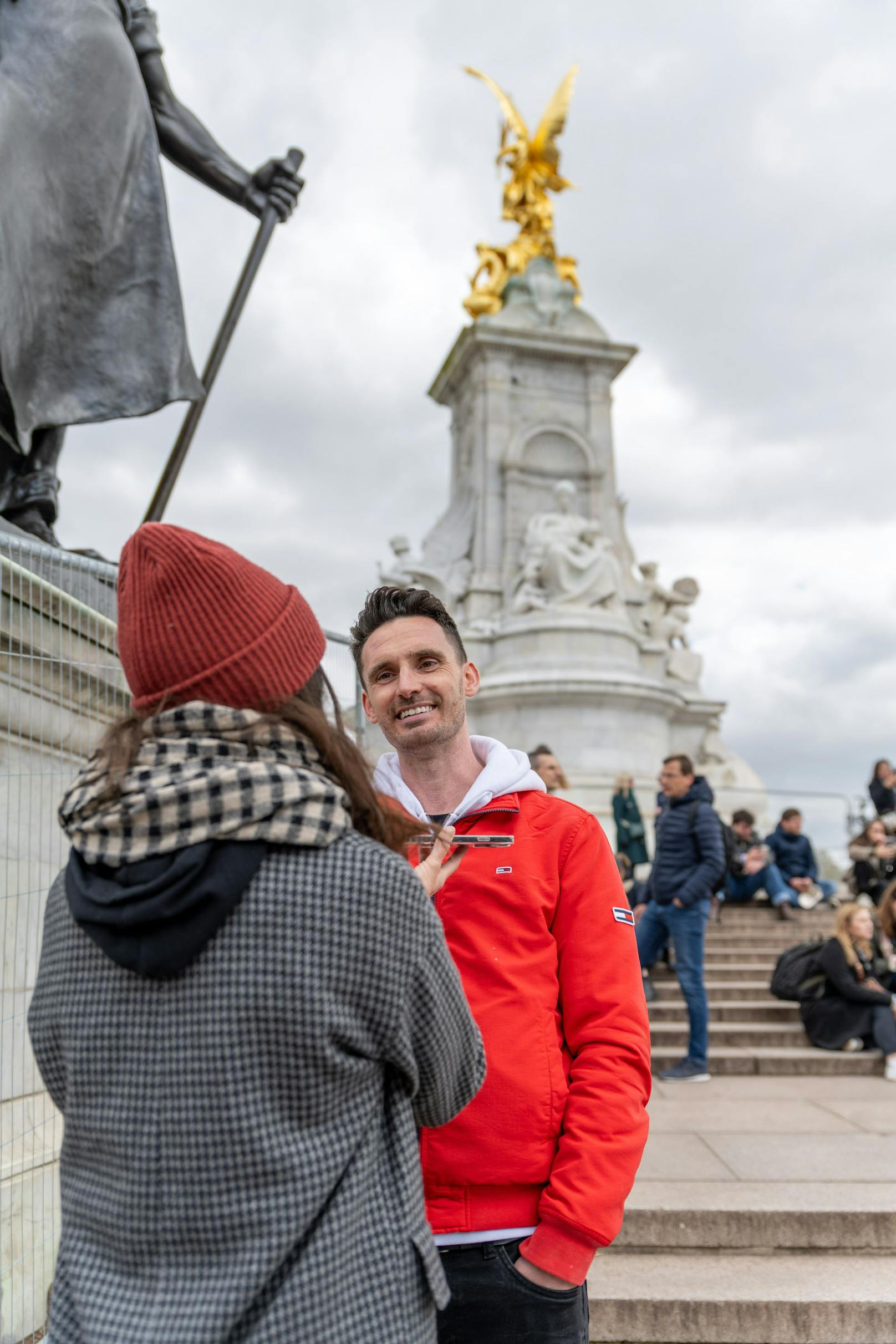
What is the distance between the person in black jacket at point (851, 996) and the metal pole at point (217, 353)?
5271 mm

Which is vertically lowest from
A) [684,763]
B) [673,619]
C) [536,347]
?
[684,763]

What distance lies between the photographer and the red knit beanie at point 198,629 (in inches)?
50.0

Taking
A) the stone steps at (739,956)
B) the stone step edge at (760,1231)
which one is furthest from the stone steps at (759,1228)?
the stone steps at (739,956)

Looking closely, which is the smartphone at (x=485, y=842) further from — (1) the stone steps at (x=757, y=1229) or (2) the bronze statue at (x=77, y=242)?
(2) the bronze statue at (x=77, y=242)

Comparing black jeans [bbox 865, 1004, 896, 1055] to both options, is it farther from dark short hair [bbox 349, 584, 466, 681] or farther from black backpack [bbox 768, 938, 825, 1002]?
dark short hair [bbox 349, 584, 466, 681]

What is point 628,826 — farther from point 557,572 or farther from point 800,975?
point 557,572

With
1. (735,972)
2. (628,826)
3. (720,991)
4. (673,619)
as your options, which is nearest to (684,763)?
(720,991)

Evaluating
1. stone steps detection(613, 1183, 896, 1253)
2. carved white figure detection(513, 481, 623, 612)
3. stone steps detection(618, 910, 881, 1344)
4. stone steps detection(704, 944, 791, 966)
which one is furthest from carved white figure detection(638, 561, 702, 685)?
stone steps detection(613, 1183, 896, 1253)

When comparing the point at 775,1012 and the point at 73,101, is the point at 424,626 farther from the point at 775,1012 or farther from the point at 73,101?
the point at 775,1012

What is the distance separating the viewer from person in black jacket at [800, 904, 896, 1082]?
23.0ft

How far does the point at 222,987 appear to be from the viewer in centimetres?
114

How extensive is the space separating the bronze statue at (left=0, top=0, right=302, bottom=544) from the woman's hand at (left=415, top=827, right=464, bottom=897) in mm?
2579

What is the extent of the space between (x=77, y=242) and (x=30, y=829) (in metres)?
2.19

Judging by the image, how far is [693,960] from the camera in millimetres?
6352
